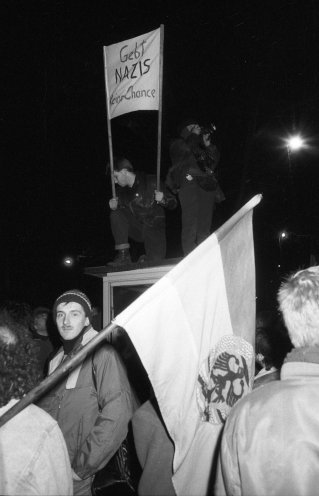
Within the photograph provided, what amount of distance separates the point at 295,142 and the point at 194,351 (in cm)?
1280

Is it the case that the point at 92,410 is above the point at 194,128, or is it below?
below

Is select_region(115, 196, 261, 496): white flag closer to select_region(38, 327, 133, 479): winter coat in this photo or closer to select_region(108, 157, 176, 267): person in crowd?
select_region(38, 327, 133, 479): winter coat

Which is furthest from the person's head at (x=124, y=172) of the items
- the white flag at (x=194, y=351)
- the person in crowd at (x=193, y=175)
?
the white flag at (x=194, y=351)

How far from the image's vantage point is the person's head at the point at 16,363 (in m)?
2.13

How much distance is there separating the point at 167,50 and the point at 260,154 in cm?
533

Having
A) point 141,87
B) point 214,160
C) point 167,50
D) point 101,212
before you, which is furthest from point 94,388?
point 101,212

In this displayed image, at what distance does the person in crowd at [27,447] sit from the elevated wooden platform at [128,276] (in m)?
3.00

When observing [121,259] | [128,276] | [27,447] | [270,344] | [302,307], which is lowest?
[27,447]

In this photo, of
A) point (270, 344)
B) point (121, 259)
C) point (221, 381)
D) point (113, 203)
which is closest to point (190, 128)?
point (113, 203)

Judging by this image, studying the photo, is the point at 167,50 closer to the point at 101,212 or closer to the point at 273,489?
the point at 101,212

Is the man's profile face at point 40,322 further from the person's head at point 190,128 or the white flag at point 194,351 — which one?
the white flag at point 194,351

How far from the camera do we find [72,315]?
146 inches

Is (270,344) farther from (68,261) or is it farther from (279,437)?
(68,261)

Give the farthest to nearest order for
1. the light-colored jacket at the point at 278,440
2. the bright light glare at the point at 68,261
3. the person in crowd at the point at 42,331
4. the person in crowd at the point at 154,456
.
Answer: the bright light glare at the point at 68,261
the person in crowd at the point at 42,331
the person in crowd at the point at 154,456
the light-colored jacket at the point at 278,440
